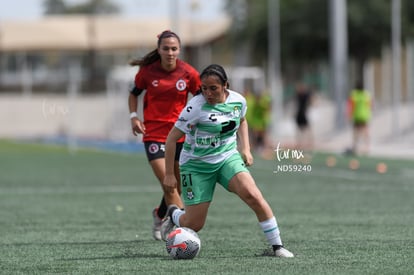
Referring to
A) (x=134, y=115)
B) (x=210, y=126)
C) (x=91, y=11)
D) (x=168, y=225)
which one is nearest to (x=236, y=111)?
(x=210, y=126)

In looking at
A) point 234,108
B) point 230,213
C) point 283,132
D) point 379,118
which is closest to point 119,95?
point 283,132

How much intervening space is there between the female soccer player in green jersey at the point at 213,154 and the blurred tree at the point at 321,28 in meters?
47.1

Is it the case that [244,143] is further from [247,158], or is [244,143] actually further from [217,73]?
[217,73]

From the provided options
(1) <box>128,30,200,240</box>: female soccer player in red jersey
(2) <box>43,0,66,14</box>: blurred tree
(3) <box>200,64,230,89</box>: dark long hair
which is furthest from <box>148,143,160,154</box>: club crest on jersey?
(2) <box>43,0,66,14</box>: blurred tree

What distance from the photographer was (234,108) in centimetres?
973

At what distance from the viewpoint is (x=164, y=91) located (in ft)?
37.4

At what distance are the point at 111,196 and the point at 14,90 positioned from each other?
6222 centimetres

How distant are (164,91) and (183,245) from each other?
2209mm

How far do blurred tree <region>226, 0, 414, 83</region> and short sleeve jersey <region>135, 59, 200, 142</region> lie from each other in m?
45.5

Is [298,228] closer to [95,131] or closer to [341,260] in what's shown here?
[341,260]

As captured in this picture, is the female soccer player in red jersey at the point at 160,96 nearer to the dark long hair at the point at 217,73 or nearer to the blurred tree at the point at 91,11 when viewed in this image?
the dark long hair at the point at 217,73

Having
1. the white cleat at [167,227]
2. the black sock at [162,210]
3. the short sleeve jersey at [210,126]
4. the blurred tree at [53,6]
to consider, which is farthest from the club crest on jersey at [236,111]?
the blurred tree at [53,6]

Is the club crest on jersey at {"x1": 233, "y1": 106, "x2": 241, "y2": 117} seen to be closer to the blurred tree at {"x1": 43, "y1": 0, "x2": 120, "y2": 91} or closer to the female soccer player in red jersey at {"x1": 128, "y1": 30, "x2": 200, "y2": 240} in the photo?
the female soccer player in red jersey at {"x1": 128, "y1": 30, "x2": 200, "y2": 240}

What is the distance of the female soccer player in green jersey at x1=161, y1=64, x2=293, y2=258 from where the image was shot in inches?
377
